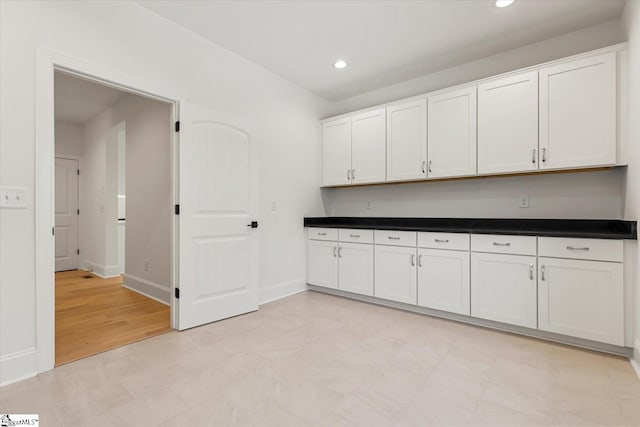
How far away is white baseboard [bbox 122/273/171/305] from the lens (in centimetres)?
359

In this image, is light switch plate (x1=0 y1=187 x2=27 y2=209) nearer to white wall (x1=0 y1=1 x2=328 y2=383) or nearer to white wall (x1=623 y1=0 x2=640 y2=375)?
white wall (x1=0 y1=1 x2=328 y2=383)

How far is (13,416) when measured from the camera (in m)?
1.56

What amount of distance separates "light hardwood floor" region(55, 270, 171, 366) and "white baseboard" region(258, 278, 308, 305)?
1035mm

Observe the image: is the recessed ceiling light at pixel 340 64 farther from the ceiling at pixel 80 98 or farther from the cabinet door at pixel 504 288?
the ceiling at pixel 80 98

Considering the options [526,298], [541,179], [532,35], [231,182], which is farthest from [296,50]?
[526,298]

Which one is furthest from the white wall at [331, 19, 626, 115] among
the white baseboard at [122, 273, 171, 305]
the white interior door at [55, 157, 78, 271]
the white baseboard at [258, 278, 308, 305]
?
the white interior door at [55, 157, 78, 271]

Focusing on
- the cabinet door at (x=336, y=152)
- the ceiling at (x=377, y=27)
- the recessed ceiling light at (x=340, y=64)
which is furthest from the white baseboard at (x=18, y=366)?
the recessed ceiling light at (x=340, y=64)

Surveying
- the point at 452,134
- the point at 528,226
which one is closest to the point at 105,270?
the point at 452,134

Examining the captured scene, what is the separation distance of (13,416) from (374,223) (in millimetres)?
3627

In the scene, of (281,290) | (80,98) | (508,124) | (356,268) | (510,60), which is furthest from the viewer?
(80,98)

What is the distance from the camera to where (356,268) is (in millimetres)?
3643

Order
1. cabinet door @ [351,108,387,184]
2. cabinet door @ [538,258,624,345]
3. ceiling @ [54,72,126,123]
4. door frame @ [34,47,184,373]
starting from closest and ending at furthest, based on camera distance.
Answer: door frame @ [34,47,184,373] → cabinet door @ [538,258,624,345] → cabinet door @ [351,108,387,184] → ceiling @ [54,72,126,123]

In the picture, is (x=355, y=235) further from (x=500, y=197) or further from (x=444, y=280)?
(x=500, y=197)

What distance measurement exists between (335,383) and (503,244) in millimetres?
1879
